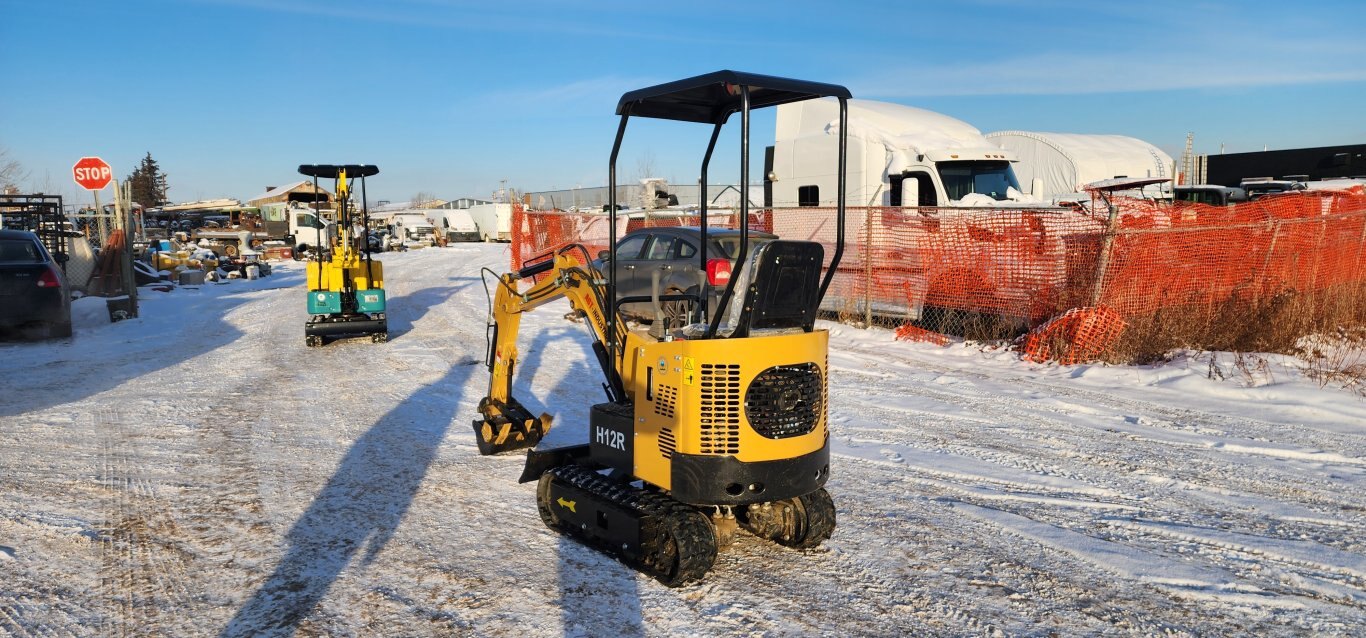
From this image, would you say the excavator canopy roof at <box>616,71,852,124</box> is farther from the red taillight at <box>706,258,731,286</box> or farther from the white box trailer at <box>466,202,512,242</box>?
the white box trailer at <box>466,202,512,242</box>

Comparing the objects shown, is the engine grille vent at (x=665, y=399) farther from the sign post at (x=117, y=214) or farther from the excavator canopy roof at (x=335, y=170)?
the sign post at (x=117, y=214)

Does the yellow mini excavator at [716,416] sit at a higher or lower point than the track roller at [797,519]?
higher

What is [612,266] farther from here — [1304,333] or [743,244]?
[1304,333]

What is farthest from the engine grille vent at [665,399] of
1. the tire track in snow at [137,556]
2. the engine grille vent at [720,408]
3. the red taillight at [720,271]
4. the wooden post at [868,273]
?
the wooden post at [868,273]

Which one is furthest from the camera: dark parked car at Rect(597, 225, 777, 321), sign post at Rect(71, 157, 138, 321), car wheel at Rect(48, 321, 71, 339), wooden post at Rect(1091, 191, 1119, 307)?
sign post at Rect(71, 157, 138, 321)

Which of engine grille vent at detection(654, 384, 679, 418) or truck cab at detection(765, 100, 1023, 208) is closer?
engine grille vent at detection(654, 384, 679, 418)

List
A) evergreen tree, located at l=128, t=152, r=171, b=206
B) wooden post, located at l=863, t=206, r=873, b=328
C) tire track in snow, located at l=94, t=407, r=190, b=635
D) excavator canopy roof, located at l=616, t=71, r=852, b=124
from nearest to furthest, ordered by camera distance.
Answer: tire track in snow, located at l=94, t=407, r=190, b=635, excavator canopy roof, located at l=616, t=71, r=852, b=124, wooden post, located at l=863, t=206, r=873, b=328, evergreen tree, located at l=128, t=152, r=171, b=206

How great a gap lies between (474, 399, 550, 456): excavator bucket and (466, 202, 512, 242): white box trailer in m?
41.6

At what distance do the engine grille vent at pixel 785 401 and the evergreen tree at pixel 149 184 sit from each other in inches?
3315

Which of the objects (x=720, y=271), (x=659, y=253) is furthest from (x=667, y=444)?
(x=659, y=253)

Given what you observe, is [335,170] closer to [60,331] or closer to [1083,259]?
[60,331]

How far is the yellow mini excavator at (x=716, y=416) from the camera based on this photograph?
421 centimetres

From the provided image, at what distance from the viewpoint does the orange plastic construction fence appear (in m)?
10.3

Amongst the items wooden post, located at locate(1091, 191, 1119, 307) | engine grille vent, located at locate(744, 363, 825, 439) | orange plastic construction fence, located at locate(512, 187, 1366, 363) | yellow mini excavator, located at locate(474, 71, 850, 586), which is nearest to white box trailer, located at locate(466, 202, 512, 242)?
orange plastic construction fence, located at locate(512, 187, 1366, 363)
